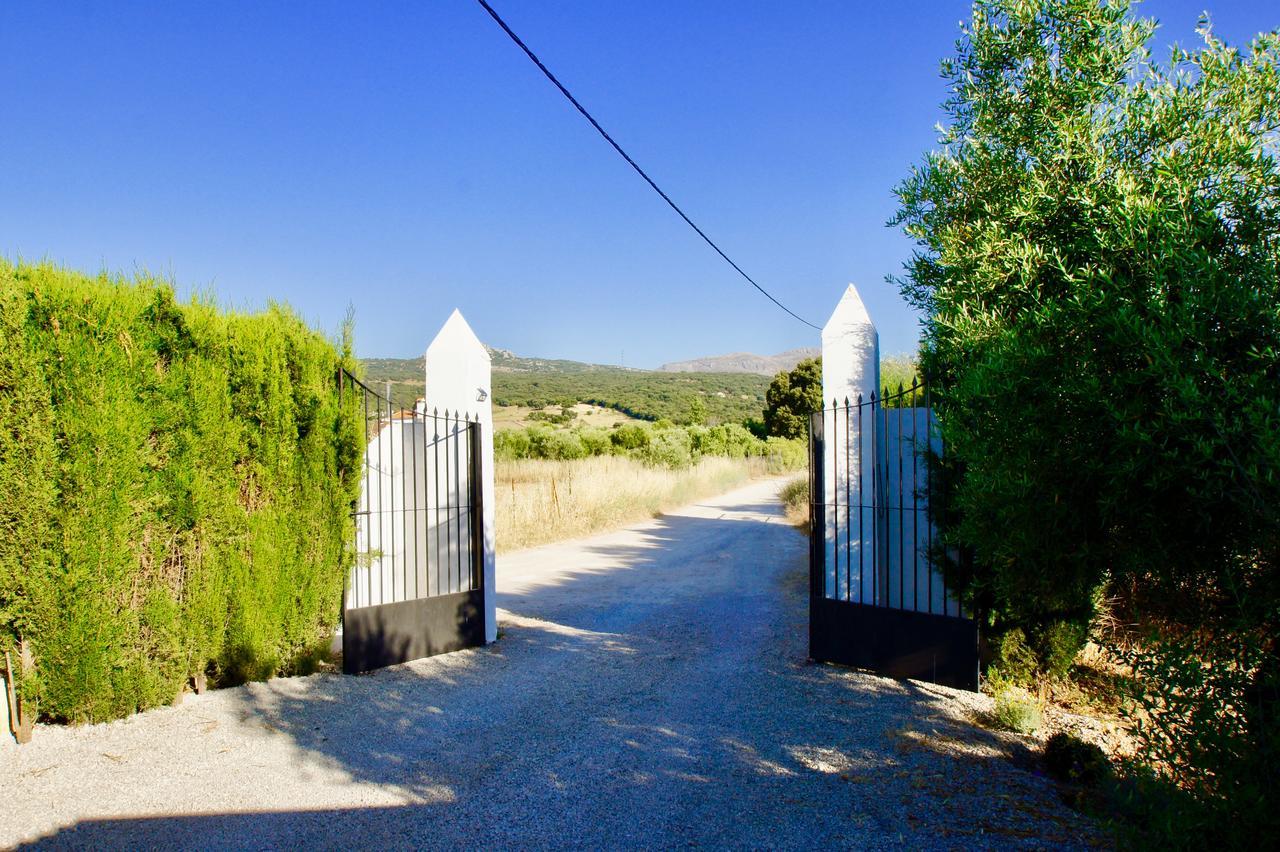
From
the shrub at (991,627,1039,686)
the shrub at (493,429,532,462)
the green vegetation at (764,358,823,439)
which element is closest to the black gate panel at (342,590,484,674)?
the shrub at (991,627,1039,686)

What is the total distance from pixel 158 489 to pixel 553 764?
3429mm

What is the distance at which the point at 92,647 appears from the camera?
4.90 m

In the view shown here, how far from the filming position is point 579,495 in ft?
62.0

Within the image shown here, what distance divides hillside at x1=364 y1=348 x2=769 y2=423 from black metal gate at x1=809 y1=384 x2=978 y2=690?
89.6ft

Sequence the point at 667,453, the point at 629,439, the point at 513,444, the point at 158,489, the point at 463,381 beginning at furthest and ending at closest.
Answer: the point at 629,439, the point at 513,444, the point at 667,453, the point at 463,381, the point at 158,489

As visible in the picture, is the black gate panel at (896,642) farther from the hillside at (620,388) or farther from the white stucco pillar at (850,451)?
the hillside at (620,388)

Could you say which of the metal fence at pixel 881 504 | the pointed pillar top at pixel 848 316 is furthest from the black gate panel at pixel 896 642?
the pointed pillar top at pixel 848 316

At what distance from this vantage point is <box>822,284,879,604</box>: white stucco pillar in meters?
6.53

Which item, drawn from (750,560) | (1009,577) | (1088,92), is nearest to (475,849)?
(1009,577)

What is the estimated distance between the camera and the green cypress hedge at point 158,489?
4.68m

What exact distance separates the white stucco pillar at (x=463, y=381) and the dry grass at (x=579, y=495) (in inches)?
327

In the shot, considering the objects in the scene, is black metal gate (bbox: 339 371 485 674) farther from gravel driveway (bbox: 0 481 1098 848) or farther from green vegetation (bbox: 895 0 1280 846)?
green vegetation (bbox: 895 0 1280 846)

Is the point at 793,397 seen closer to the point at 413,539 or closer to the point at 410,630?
the point at 413,539

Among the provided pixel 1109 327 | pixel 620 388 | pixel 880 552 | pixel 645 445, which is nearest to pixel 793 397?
pixel 645 445
